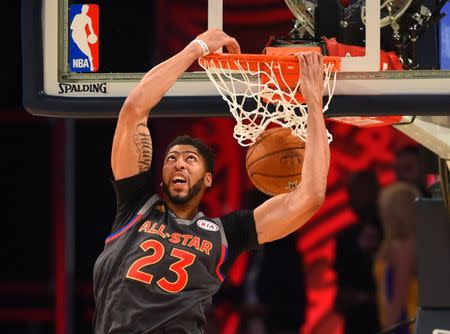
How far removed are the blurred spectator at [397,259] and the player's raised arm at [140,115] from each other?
135 inches

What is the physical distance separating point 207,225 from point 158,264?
0.28 m

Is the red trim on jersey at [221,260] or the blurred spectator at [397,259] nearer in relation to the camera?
the red trim on jersey at [221,260]

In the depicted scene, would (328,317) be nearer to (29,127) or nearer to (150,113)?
(29,127)

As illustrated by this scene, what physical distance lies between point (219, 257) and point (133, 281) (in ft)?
1.13

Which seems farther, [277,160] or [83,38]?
[83,38]

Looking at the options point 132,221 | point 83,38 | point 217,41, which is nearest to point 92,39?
point 83,38

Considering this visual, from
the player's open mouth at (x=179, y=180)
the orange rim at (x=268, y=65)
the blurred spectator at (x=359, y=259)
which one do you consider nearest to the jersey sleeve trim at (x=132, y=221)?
the player's open mouth at (x=179, y=180)

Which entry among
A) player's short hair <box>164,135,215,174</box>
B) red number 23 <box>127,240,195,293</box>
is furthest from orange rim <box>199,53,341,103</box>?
red number 23 <box>127,240,195,293</box>

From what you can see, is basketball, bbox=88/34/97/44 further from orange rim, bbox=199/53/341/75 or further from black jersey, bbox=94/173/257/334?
black jersey, bbox=94/173/257/334

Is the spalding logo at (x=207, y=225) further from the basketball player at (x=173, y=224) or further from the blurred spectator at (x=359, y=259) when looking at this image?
the blurred spectator at (x=359, y=259)

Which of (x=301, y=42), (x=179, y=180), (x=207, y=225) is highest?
(x=301, y=42)

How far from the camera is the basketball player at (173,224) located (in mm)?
3963

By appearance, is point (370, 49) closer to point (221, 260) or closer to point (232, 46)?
point (232, 46)

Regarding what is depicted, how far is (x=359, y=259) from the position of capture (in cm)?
768
